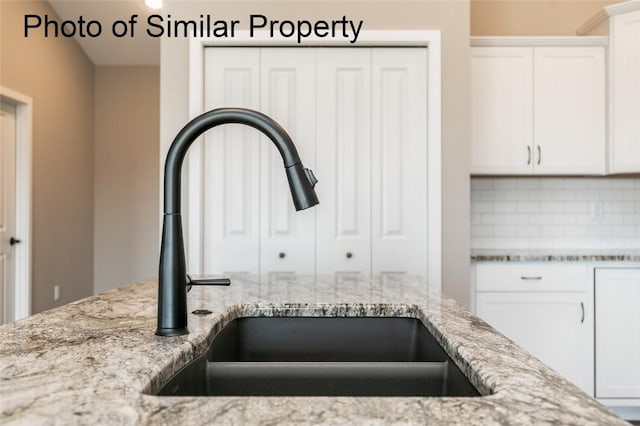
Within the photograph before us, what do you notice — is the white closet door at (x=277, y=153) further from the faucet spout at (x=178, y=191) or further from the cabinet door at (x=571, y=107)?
the faucet spout at (x=178, y=191)

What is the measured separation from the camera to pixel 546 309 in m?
2.79

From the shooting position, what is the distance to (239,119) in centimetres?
84

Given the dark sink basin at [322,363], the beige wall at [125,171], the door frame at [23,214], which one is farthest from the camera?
the beige wall at [125,171]

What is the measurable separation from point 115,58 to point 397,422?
16.4 feet

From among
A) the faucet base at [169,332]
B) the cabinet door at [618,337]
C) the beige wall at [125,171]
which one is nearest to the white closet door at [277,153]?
the cabinet door at [618,337]

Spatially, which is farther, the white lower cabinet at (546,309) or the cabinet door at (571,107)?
the cabinet door at (571,107)

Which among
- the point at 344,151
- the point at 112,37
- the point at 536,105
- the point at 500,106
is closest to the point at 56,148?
the point at 112,37

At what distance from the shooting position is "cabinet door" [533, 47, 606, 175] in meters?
2.97

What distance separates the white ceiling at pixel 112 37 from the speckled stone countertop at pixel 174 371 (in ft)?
12.1

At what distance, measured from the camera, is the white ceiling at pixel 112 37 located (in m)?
3.96

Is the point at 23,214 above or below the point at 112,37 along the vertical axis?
below

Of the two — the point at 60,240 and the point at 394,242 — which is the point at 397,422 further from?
the point at 60,240

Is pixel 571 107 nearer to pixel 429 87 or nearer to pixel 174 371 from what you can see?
pixel 429 87

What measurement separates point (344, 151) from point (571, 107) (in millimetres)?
1512
